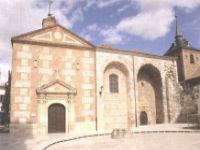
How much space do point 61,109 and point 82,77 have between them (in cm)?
292

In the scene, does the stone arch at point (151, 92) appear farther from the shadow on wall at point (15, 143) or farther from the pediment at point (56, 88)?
the shadow on wall at point (15, 143)

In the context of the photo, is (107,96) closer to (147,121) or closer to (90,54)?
(90,54)

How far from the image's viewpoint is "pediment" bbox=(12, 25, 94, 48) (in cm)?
1762

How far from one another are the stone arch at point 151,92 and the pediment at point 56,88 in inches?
303

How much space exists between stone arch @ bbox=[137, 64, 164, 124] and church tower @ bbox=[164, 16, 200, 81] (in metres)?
9.56

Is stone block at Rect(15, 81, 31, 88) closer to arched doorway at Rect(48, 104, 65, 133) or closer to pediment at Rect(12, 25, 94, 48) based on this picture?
Result: arched doorway at Rect(48, 104, 65, 133)

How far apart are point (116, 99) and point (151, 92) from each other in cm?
472

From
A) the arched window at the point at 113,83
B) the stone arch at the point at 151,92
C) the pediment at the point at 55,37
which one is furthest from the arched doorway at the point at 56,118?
the stone arch at the point at 151,92

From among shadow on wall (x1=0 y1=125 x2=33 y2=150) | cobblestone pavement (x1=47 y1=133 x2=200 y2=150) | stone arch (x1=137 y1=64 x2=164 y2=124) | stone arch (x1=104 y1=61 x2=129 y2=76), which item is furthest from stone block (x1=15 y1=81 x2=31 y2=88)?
stone arch (x1=137 y1=64 x2=164 y2=124)

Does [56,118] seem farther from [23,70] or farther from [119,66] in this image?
[119,66]

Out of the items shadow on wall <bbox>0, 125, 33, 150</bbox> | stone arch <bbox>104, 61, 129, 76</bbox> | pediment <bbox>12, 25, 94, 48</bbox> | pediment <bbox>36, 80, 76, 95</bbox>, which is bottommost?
shadow on wall <bbox>0, 125, 33, 150</bbox>

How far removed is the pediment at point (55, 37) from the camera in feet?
57.8

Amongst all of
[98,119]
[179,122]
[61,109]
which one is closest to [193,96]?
[179,122]

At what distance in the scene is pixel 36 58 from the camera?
57.3 feet
